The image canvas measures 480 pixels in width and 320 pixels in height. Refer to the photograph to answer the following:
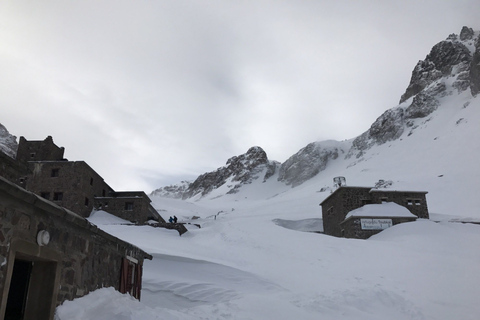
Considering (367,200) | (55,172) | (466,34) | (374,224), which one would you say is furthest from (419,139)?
(55,172)

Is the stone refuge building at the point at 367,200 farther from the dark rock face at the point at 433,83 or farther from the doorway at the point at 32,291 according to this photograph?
the dark rock face at the point at 433,83

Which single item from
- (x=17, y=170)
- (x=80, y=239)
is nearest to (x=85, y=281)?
(x=80, y=239)

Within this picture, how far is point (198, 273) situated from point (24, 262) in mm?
11639

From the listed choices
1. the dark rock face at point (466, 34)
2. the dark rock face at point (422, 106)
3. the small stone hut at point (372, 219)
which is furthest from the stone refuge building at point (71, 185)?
the dark rock face at point (466, 34)

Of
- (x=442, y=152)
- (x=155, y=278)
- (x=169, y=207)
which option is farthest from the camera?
(x=169, y=207)

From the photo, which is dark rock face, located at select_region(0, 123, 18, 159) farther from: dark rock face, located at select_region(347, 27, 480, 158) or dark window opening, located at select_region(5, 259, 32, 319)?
dark rock face, located at select_region(347, 27, 480, 158)

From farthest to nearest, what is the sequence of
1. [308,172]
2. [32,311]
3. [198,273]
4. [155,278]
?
[308,172]
[198,273]
[155,278]
[32,311]

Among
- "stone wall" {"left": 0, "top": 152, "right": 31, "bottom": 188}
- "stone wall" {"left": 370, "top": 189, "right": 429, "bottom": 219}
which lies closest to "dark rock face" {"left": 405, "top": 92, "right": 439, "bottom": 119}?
"stone wall" {"left": 370, "top": 189, "right": 429, "bottom": 219}

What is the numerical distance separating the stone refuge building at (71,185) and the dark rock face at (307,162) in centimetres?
8282

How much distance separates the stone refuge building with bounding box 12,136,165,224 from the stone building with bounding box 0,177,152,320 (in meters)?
30.3

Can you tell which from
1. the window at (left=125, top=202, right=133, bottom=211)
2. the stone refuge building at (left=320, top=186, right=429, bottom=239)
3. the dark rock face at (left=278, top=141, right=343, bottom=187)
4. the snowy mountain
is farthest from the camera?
the dark rock face at (left=278, top=141, right=343, bottom=187)

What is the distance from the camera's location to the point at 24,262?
6922 mm

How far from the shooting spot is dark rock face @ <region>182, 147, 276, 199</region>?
13988 cm

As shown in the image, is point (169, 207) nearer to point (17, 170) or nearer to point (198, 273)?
point (198, 273)
